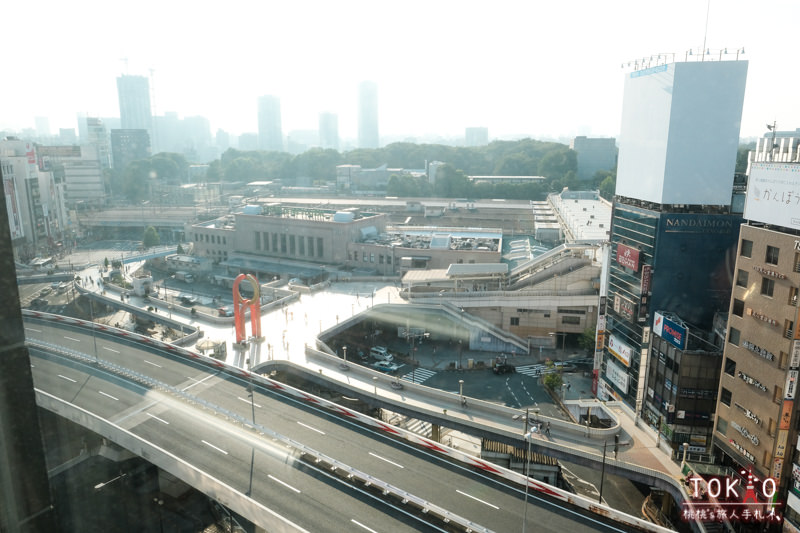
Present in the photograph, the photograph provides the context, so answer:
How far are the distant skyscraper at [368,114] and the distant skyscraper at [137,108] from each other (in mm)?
58683

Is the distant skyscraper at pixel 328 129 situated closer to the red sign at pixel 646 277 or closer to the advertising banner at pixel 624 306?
the advertising banner at pixel 624 306

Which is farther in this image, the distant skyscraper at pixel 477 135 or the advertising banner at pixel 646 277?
the distant skyscraper at pixel 477 135

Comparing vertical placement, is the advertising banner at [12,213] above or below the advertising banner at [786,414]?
above

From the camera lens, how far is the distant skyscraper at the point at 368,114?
94.2 meters

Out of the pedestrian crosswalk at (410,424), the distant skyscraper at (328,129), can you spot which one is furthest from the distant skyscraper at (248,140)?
the pedestrian crosswalk at (410,424)

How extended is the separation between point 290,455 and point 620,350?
8195 mm

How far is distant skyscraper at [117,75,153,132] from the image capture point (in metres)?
19.2

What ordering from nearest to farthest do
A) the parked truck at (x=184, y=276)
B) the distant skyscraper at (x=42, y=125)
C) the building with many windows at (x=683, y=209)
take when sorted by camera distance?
1. the distant skyscraper at (x=42, y=125)
2. the building with many windows at (x=683, y=209)
3. the parked truck at (x=184, y=276)

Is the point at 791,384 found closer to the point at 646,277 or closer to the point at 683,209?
the point at 646,277

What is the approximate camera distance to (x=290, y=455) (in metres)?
8.07

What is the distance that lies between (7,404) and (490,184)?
4046 centimetres

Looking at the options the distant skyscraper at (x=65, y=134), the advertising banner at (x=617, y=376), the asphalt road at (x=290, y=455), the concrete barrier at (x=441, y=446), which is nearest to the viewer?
the asphalt road at (x=290, y=455)

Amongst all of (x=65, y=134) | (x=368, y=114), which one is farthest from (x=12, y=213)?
(x=368, y=114)

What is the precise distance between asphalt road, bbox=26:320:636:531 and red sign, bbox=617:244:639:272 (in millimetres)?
6654
